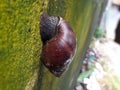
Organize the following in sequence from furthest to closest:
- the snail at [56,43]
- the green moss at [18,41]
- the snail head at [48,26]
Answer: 1. the snail head at [48,26]
2. the snail at [56,43]
3. the green moss at [18,41]

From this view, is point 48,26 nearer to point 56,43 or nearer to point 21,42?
point 56,43

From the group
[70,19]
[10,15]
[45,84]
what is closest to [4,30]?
[10,15]

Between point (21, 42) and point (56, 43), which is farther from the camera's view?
point (56, 43)

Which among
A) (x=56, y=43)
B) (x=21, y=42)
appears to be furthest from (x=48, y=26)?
(x=21, y=42)

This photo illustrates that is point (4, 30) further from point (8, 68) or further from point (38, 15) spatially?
point (38, 15)

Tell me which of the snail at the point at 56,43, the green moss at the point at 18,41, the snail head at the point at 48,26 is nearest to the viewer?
the green moss at the point at 18,41

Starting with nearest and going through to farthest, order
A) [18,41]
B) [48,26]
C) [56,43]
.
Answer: [18,41], [56,43], [48,26]

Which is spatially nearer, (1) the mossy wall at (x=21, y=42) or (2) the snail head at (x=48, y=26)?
(1) the mossy wall at (x=21, y=42)

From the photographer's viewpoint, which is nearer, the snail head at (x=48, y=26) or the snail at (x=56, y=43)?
the snail at (x=56, y=43)
